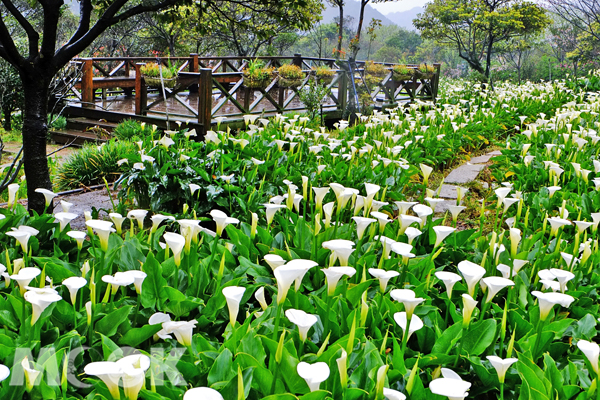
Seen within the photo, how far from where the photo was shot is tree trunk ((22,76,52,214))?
11.3 ft

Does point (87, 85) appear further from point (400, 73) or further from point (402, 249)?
point (402, 249)

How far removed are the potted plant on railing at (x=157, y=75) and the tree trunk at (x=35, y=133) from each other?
596 centimetres

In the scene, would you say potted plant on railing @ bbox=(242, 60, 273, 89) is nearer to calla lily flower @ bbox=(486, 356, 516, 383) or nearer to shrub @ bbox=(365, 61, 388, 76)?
shrub @ bbox=(365, 61, 388, 76)

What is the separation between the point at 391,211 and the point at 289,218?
42.1 inches

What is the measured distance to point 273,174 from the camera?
4.11 meters

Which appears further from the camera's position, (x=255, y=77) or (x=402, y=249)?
(x=255, y=77)

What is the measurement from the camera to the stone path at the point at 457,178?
14.6ft

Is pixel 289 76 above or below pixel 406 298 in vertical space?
above

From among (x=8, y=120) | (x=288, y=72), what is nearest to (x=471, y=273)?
(x=288, y=72)

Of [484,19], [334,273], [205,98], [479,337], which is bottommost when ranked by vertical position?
[479,337]

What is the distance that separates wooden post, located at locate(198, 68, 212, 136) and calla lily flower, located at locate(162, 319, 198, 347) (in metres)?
7.21

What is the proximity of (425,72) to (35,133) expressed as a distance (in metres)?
12.0

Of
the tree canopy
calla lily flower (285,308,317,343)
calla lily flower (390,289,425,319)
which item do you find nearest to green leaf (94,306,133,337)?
calla lily flower (285,308,317,343)

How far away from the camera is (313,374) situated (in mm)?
1250
